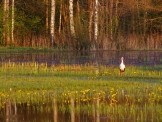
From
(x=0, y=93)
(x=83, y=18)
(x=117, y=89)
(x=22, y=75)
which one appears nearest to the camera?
(x=0, y=93)

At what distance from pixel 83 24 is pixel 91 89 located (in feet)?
94.5

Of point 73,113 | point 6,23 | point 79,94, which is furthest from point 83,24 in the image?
point 73,113

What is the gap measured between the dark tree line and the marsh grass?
1820cm

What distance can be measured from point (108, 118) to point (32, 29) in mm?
42094

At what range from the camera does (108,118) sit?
16.2 m

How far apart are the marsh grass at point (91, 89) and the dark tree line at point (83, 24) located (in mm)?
18198

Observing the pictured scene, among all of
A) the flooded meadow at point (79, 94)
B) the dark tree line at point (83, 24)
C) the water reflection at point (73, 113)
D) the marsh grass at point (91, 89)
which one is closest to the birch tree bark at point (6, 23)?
the dark tree line at point (83, 24)

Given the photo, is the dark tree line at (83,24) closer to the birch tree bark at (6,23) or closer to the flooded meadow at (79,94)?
the birch tree bark at (6,23)

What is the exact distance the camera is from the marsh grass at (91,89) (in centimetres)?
1768

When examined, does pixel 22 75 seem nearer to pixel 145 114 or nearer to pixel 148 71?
pixel 148 71

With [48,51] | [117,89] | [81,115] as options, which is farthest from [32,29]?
[81,115]

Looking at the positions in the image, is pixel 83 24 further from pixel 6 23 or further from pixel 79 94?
pixel 79 94

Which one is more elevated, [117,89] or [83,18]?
[83,18]

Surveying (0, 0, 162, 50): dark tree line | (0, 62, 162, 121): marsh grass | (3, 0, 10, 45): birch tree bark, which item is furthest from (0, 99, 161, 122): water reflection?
(3, 0, 10, 45): birch tree bark
